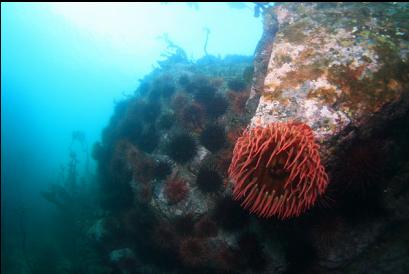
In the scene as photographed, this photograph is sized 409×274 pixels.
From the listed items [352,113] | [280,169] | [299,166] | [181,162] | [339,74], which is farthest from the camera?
[181,162]

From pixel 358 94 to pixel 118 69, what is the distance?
140 meters

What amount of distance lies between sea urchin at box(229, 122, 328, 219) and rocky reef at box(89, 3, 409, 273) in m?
0.02

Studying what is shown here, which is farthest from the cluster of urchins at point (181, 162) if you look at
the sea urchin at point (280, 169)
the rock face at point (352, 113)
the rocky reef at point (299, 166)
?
the sea urchin at point (280, 169)

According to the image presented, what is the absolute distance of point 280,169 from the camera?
3.79 m

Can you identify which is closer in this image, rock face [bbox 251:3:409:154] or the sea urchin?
the sea urchin

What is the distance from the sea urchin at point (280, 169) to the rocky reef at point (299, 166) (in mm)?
20

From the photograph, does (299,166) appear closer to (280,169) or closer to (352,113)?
(280,169)

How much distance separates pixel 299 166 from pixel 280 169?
1.03 ft

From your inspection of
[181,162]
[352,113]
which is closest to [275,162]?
[352,113]

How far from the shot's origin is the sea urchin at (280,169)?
365 centimetres

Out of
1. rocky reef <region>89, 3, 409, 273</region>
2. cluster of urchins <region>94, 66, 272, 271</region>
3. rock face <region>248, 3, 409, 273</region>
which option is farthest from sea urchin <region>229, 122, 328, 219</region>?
cluster of urchins <region>94, 66, 272, 271</region>

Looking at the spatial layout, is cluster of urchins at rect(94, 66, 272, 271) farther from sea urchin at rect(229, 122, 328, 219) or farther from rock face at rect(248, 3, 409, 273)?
sea urchin at rect(229, 122, 328, 219)

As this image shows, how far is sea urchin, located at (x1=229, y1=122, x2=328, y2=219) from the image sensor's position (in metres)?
3.65

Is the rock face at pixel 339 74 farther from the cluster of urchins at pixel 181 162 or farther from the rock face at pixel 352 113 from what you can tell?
the cluster of urchins at pixel 181 162
